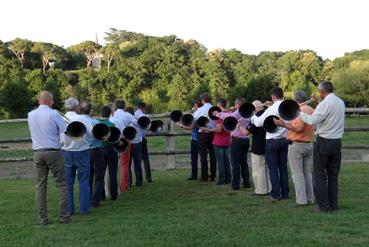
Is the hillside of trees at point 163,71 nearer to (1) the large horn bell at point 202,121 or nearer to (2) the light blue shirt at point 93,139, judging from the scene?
(1) the large horn bell at point 202,121

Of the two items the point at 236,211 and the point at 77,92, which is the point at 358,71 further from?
the point at 236,211

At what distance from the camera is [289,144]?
921 cm

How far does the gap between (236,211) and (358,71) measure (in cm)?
5865

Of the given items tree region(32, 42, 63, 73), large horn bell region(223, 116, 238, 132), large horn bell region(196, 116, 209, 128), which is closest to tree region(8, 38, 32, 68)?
tree region(32, 42, 63, 73)

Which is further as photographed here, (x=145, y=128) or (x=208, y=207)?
(x=145, y=128)

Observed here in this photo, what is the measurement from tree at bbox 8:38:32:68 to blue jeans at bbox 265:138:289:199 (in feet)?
248

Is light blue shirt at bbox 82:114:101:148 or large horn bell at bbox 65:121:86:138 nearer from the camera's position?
large horn bell at bbox 65:121:86:138

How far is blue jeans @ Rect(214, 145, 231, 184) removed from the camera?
1182 centimetres

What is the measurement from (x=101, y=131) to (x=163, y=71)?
238ft

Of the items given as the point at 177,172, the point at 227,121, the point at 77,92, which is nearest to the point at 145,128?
the point at 227,121

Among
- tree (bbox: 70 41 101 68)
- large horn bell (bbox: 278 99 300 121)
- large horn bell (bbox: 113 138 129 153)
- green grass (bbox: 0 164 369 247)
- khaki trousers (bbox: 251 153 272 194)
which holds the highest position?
tree (bbox: 70 41 101 68)

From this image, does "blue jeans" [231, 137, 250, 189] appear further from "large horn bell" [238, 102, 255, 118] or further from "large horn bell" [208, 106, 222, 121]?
"large horn bell" [208, 106, 222, 121]

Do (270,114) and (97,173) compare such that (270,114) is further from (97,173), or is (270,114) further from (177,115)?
(177,115)

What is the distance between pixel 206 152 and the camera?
41.3 ft
